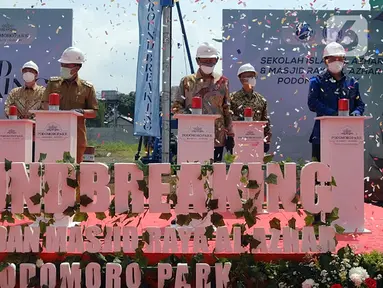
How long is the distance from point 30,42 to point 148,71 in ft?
6.04

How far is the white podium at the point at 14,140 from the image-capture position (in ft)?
15.6

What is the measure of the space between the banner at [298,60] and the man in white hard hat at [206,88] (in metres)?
2.62

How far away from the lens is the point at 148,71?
730 cm

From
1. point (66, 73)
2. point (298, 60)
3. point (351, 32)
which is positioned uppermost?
point (351, 32)

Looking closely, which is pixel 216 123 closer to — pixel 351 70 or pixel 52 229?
pixel 52 229

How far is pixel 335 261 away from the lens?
313cm

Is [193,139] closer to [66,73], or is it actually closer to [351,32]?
[66,73]

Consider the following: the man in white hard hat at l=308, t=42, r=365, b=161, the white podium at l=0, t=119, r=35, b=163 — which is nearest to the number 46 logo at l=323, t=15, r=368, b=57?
the man in white hard hat at l=308, t=42, r=365, b=161

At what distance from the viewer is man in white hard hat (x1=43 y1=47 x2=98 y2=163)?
4598mm

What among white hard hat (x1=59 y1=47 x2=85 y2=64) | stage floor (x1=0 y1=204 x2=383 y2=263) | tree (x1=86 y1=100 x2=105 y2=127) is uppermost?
white hard hat (x1=59 y1=47 x2=85 y2=64)

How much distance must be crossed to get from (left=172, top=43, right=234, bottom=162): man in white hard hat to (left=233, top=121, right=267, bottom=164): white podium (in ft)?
2.19

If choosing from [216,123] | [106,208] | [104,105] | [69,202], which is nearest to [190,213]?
[106,208]

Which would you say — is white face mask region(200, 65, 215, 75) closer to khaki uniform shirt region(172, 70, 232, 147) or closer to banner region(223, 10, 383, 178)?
khaki uniform shirt region(172, 70, 232, 147)

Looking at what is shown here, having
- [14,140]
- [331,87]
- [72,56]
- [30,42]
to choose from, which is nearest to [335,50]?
[331,87]
